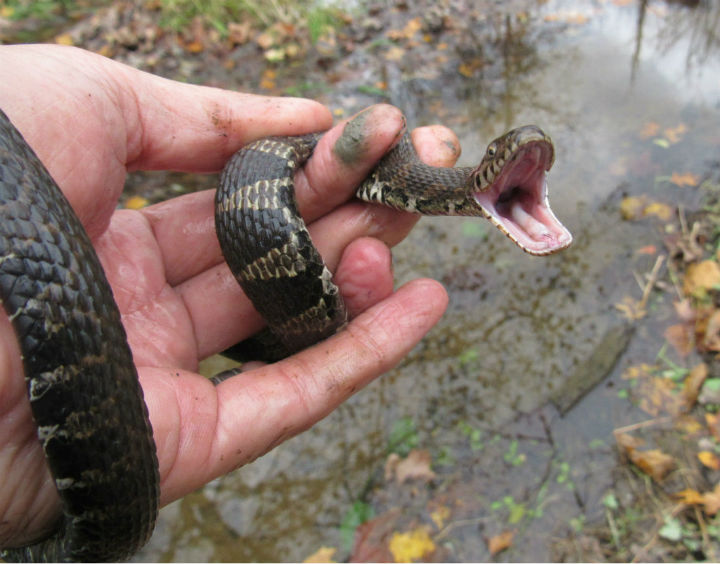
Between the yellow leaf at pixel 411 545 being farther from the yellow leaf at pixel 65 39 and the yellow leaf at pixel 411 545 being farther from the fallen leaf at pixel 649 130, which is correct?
the yellow leaf at pixel 65 39

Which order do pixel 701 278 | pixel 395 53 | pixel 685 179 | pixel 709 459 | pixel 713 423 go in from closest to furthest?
1. pixel 709 459
2. pixel 713 423
3. pixel 701 278
4. pixel 685 179
5. pixel 395 53

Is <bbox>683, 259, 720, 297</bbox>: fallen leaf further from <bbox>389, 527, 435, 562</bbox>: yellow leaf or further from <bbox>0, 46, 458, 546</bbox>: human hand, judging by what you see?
<bbox>389, 527, 435, 562</bbox>: yellow leaf

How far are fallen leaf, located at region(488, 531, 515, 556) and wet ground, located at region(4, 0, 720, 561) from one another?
0.02 m

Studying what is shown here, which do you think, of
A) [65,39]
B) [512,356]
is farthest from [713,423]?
[65,39]

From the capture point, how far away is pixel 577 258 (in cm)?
578

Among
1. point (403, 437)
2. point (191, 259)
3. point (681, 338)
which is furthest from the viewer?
point (681, 338)

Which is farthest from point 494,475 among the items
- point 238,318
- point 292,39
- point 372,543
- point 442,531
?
point 292,39

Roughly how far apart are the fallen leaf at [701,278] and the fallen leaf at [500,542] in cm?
284

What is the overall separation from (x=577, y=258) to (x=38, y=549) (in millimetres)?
4982

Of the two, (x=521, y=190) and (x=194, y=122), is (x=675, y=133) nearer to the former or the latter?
(x=521, y=190)

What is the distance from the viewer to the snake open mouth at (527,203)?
10.3 ft

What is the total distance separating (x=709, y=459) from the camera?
14.5 feet

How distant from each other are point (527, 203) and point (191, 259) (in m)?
2.39

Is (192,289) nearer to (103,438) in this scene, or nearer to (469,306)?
(103,438)
